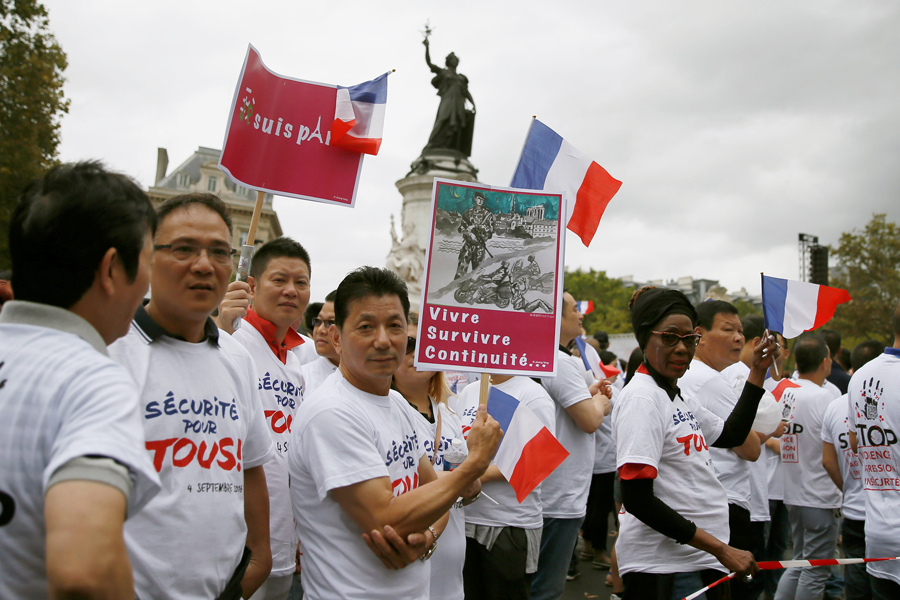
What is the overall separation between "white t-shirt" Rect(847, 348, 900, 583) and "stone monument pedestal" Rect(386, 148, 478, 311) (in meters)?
15.7

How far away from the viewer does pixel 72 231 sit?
1.24 m

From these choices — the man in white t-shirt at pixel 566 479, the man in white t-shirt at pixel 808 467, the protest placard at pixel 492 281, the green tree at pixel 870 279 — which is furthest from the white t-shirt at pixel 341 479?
the green tree at pixel 870 279

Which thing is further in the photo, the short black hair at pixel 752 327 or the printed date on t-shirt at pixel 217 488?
the short black hair at pixel 752 327

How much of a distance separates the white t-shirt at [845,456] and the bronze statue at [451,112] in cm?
1818

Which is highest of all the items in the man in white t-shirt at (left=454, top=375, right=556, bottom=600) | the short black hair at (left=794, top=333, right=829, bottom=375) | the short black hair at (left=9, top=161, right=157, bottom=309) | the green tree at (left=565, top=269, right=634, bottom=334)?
the green tree at (left=565, top=269, right=634, bottom=334)

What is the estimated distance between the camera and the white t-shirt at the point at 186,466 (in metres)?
1.71

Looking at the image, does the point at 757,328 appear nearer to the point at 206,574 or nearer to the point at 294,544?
the point at 294,544

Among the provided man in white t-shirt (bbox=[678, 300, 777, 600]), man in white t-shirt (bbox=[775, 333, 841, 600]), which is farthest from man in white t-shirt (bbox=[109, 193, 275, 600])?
man in white t-shirt (bbox=[775, 333, 841, 600])

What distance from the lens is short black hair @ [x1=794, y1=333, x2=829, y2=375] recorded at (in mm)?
5453

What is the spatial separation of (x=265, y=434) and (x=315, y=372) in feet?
4.94

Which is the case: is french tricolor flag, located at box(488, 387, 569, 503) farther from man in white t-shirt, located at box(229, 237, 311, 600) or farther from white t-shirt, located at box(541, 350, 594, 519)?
white t-shirt, located at box(541, 350, 594, 519)

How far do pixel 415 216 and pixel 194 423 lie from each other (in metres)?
18.4

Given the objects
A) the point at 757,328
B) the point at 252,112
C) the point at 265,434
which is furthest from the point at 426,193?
the point at 265,434

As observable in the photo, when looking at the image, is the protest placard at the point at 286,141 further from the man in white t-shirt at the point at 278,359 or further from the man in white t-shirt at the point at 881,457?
the man in white t-shirt at the point at 881,457
